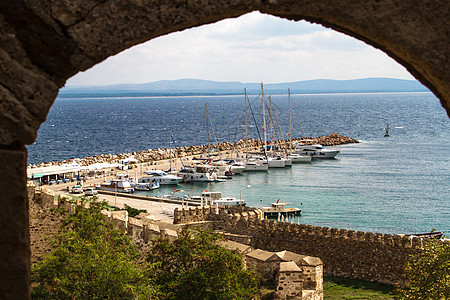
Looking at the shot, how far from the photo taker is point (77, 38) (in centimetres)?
358

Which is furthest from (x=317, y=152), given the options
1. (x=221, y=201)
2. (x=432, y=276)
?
(x=432, y=276)

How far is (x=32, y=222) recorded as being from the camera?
1834cm

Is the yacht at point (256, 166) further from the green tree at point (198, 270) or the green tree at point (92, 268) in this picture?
the green tree at point (92, 268)

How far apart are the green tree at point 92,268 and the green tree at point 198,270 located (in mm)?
717

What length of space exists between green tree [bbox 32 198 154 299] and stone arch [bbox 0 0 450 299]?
10.5 m

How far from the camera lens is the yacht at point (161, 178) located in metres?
58.6

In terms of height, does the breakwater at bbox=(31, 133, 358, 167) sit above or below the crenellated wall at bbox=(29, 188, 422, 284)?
below

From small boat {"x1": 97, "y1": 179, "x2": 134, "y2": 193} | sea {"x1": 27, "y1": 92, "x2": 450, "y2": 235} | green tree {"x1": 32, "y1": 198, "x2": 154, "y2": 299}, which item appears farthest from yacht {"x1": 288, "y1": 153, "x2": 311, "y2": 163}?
green tree {"x1": 32, "y1": 198, "x2": 154, "y2": 299}

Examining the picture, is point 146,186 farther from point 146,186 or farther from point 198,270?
point 198,270

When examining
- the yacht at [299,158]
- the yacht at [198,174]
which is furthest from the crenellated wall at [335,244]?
the yacht at [299,158]

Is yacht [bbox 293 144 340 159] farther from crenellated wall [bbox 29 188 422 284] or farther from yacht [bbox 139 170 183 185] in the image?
crenellated wall [bbox 29 188 422 284]

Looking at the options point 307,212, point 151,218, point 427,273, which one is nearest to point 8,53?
point 427,273

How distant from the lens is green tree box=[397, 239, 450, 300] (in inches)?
518

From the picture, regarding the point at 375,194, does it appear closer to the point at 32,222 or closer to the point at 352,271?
the point at 352,271
